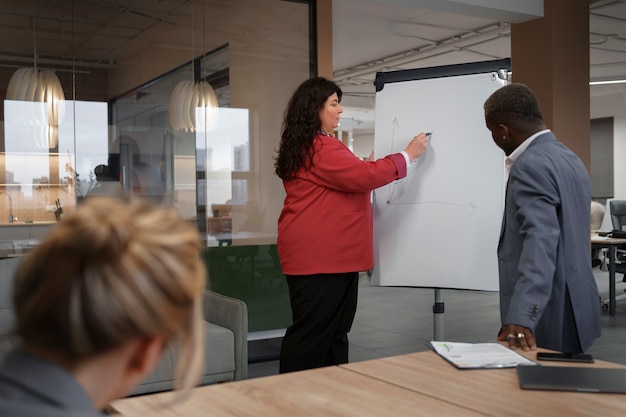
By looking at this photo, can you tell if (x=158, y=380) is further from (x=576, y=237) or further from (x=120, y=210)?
(x=120, y=210)

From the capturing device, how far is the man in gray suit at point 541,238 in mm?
2137

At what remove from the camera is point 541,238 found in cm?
215

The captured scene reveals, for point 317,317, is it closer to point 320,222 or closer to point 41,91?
point 320,222

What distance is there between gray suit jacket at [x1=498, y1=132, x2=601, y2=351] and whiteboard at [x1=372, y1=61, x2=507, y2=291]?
1.33m

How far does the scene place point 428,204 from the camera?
377 cm

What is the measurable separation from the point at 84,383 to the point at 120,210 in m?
0.18

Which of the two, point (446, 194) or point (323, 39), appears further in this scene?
point (323, 39)

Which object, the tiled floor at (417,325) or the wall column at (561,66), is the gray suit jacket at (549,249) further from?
the wall column at (561,66)

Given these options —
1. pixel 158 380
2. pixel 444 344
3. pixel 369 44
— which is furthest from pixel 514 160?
pixel 369 44

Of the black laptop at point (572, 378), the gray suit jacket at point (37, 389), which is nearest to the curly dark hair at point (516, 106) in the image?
the black laptop at point (572, 378)

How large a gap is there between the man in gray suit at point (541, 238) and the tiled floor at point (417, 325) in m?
2.82

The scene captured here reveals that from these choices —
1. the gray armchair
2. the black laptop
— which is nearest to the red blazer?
the gray armchair

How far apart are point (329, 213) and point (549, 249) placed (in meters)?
1.28

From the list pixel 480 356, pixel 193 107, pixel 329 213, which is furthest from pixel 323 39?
pixel 480 356
